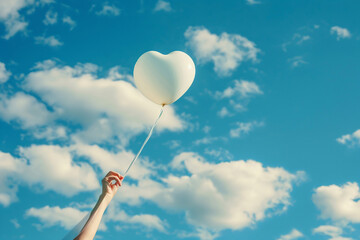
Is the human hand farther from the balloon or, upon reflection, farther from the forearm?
the balloon

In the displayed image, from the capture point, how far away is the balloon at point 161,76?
10.3m

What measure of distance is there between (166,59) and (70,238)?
7.18 meters

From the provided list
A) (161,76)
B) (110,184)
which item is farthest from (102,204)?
(161,76)

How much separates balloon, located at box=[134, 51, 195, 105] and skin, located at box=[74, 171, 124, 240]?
575 cm

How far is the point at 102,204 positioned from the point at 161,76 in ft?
20.9

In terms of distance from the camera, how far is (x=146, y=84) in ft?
34.1

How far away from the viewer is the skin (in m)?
3.89

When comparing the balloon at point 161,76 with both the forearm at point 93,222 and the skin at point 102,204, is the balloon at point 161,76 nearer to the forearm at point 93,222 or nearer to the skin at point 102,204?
the skin at point 102,204

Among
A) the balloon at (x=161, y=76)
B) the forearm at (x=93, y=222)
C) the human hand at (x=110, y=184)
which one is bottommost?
the forearm at (x=93, y=222)

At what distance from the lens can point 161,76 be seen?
33.9ft

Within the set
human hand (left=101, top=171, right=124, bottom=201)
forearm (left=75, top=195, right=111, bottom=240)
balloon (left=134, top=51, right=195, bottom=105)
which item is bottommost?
forearm (left=75, top=195, right=111, bottom=240)

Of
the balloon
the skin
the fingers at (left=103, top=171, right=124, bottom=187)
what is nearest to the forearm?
the skin

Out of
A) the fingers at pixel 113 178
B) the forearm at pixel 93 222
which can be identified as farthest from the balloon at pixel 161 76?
the forearm at pixel 93 222

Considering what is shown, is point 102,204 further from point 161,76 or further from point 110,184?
point 161,76
